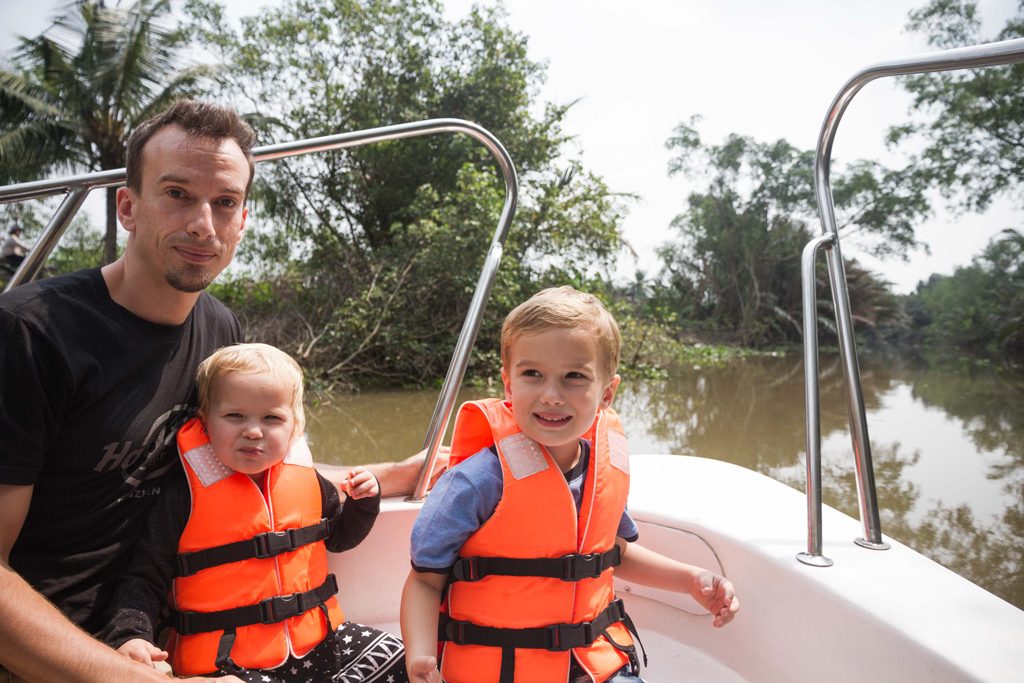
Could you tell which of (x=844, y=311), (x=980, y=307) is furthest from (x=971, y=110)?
(x=844, y=311)

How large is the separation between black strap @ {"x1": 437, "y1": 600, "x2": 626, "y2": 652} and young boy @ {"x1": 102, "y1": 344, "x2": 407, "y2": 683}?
282 mm

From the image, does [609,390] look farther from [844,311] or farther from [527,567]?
[844,311]

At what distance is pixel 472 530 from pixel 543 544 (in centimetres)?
13

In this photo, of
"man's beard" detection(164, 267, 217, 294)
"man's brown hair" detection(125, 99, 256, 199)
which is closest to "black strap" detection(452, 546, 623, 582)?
"man's beard" detection(164, 267, 217, 294)

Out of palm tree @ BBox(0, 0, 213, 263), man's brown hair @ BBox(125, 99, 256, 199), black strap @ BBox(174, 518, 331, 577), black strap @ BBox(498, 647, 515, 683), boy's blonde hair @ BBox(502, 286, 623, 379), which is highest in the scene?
palm tree @ BBox(0, 0, 213, 263)

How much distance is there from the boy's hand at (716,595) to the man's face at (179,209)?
3.85 ft

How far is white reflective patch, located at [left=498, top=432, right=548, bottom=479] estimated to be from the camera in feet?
3.76

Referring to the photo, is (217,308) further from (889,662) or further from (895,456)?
(895,456)

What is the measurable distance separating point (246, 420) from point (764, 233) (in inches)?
1026

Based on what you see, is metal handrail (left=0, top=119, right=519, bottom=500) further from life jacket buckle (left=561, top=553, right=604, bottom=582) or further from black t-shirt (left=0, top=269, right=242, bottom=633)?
life jacket buckle (left=561, top=553, right=604, bottom=582)

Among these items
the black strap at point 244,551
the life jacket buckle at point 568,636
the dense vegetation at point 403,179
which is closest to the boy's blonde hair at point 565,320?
the life jacket buckle at point 568,636

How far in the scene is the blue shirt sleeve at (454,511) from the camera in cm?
108

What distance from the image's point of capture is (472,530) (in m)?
1.11

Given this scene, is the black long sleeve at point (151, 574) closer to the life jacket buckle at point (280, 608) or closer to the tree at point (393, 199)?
the life jacket buckle at point (280, 608)
